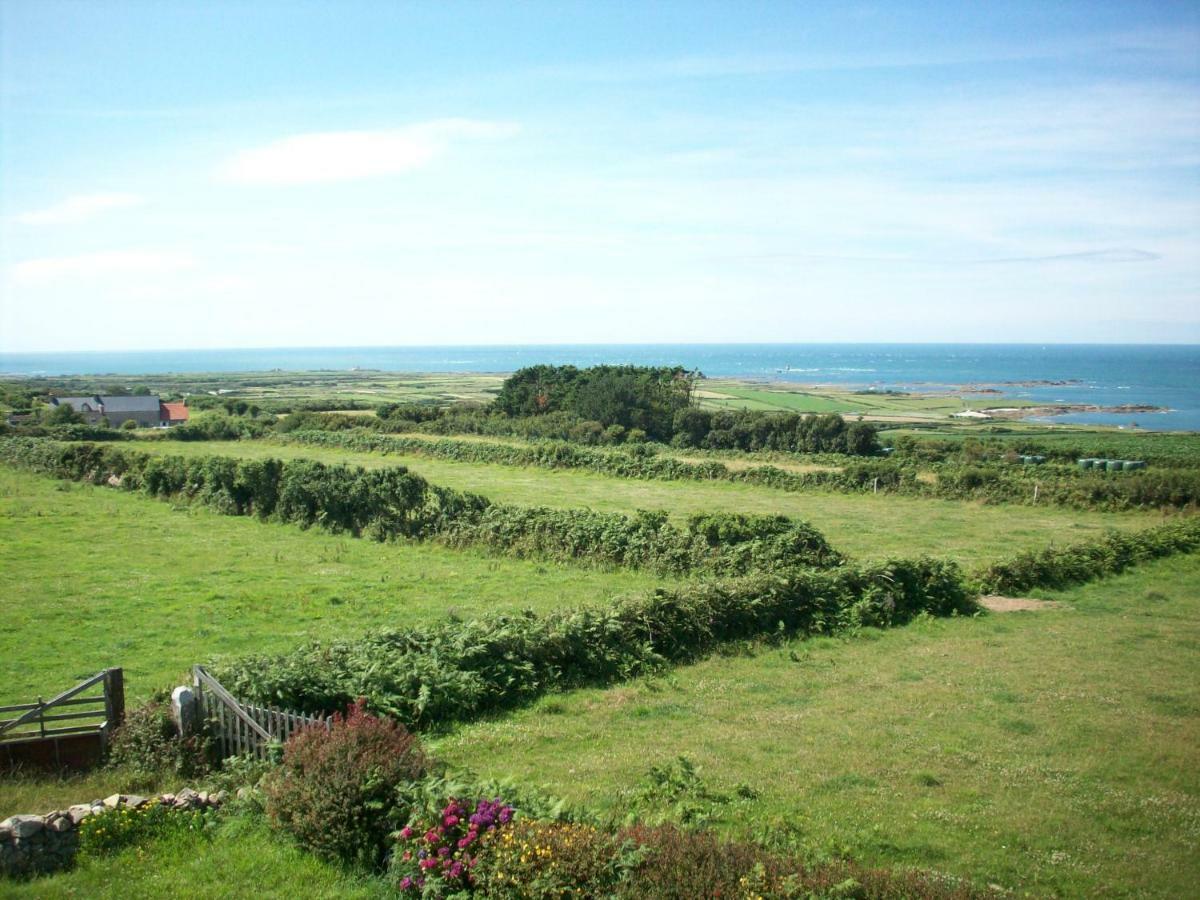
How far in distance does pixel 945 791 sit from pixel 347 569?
A: 20663 mm

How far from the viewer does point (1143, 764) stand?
1091cm

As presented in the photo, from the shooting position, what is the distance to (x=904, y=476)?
1738 inches

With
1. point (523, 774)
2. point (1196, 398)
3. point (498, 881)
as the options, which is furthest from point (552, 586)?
point (1196, 398)

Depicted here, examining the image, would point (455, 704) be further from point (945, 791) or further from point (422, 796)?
point (945, 791)

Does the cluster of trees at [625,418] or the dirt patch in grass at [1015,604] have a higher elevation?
the cluster of trees at [625,418]

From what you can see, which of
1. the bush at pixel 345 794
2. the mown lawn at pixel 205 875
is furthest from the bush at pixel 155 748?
the bush at pixel 345 794

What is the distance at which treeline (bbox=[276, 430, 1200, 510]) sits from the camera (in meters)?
37.9

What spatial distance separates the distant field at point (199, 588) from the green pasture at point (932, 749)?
6.99 m

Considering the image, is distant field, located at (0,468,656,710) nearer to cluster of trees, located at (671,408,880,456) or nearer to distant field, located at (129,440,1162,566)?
distant field, located at (129,440,1162,566)

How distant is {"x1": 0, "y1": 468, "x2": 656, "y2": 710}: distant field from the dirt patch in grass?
29.8 feet

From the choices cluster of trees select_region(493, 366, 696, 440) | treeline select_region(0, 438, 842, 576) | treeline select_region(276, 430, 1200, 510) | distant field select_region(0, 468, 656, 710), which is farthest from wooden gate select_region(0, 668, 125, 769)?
cluster of trees select_region(493, 366, 696, 440)

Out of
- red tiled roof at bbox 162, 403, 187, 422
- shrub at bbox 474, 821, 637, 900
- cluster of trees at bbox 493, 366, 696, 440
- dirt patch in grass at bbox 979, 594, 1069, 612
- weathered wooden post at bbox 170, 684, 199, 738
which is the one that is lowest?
dirt patch in grass at bbox 979, 594, 1069, 612

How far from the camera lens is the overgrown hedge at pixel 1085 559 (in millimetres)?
23094

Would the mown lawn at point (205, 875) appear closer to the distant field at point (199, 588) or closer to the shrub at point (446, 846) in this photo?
the shrub at point (446, 846)
